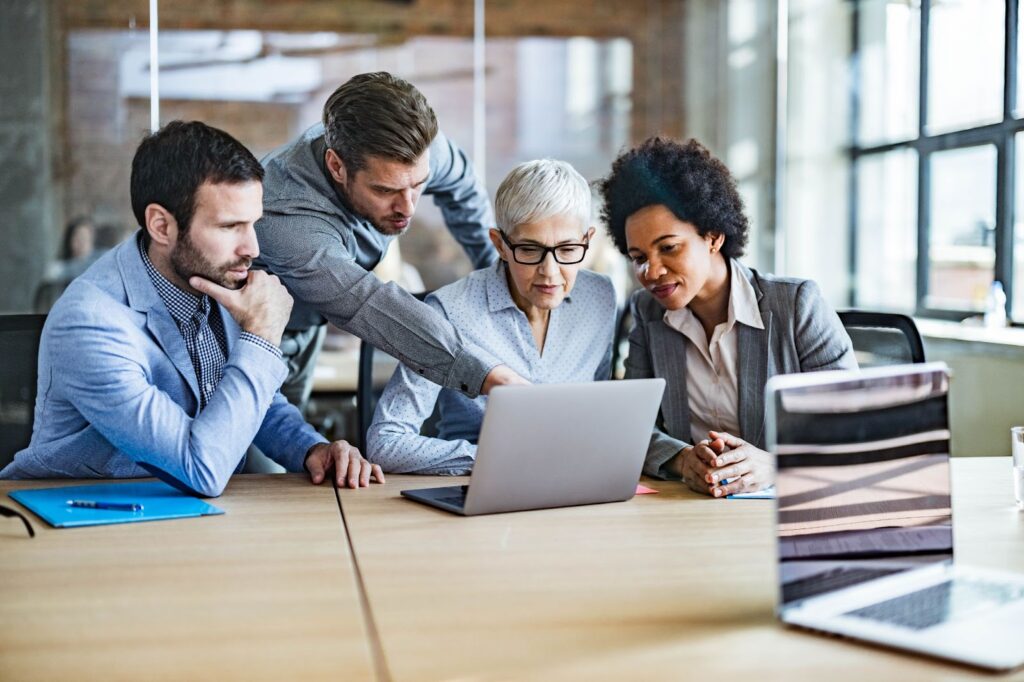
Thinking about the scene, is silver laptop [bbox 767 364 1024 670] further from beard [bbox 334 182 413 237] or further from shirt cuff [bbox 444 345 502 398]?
beard [bbox 334 182 413 237]

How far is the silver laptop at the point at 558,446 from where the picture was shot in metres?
1.52

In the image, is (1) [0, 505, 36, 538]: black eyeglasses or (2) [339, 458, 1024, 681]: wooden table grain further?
(1) [0, 505, 36, 538]: black eyeglasses

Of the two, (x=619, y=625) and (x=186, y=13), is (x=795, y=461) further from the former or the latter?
(x=186, y=13)

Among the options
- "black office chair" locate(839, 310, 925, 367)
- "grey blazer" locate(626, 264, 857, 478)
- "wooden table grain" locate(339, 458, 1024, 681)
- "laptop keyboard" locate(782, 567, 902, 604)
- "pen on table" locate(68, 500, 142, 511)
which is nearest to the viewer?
"wooden table grain" locate(339, 458, 1024, 681)

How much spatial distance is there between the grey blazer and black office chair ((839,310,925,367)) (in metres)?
0.18

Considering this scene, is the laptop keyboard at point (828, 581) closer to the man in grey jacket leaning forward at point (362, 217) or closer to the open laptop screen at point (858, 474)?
the open laptop screen at point (858, 474)

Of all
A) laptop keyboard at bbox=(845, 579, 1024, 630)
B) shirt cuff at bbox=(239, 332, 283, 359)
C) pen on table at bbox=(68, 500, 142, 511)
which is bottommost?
pen on table at bbox=(68, 500, 142, 511)

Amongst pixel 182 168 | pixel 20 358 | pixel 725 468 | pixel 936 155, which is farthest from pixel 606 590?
pixel 936 155

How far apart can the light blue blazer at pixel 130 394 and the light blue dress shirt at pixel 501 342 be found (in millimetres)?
323

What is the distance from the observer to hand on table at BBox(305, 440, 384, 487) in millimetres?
1846

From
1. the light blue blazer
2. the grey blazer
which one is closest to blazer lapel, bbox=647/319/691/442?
the grey blazer

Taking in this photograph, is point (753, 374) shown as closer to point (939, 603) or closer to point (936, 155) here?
point (939, 603)

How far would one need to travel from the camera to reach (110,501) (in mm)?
1654

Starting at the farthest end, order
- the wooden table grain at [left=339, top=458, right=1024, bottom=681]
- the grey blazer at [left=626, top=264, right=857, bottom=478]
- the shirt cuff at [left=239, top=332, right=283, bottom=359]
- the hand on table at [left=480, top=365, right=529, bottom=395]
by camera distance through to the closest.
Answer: the grey blazer at [left=626, top=264, right=857, bottom=478] → the hand on table at [left=480, top=365, right=529, bottom=395] → the shirt cuff at [left=239, top=332, right=283, bottom=359] → the wooden table grain at [left=339, top=458, right=1024, bottom=681]
